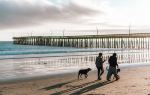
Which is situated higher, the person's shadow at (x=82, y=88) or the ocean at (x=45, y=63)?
the ocean at (x=45, y=63)

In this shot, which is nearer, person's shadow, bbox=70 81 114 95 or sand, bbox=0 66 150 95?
sand, bbox=0 66 150 95

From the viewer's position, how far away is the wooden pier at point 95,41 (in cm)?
7224

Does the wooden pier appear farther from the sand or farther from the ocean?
the sand

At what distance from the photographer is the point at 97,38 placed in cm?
7731

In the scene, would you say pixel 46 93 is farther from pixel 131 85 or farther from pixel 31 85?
pixel 131 85

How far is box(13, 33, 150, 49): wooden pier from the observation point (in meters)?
72.2

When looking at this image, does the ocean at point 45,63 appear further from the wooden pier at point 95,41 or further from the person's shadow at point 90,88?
the wooden pier at point 95,41

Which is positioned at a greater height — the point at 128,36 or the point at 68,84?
the point at 128,36

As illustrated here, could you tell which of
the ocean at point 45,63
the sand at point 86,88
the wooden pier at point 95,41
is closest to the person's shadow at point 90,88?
the sand at point 86,88

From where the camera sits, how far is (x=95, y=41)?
85.9 metres

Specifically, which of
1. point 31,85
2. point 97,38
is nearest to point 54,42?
point 97,38

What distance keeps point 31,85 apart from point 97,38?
63509 millimetres

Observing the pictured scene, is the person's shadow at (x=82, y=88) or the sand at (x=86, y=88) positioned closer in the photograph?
the sand at (x=86, y=88)

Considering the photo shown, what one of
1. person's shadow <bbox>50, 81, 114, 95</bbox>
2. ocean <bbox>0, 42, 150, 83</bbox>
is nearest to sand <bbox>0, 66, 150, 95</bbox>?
person's shadow <bbox>50, 81, 114, 95</bbox>
